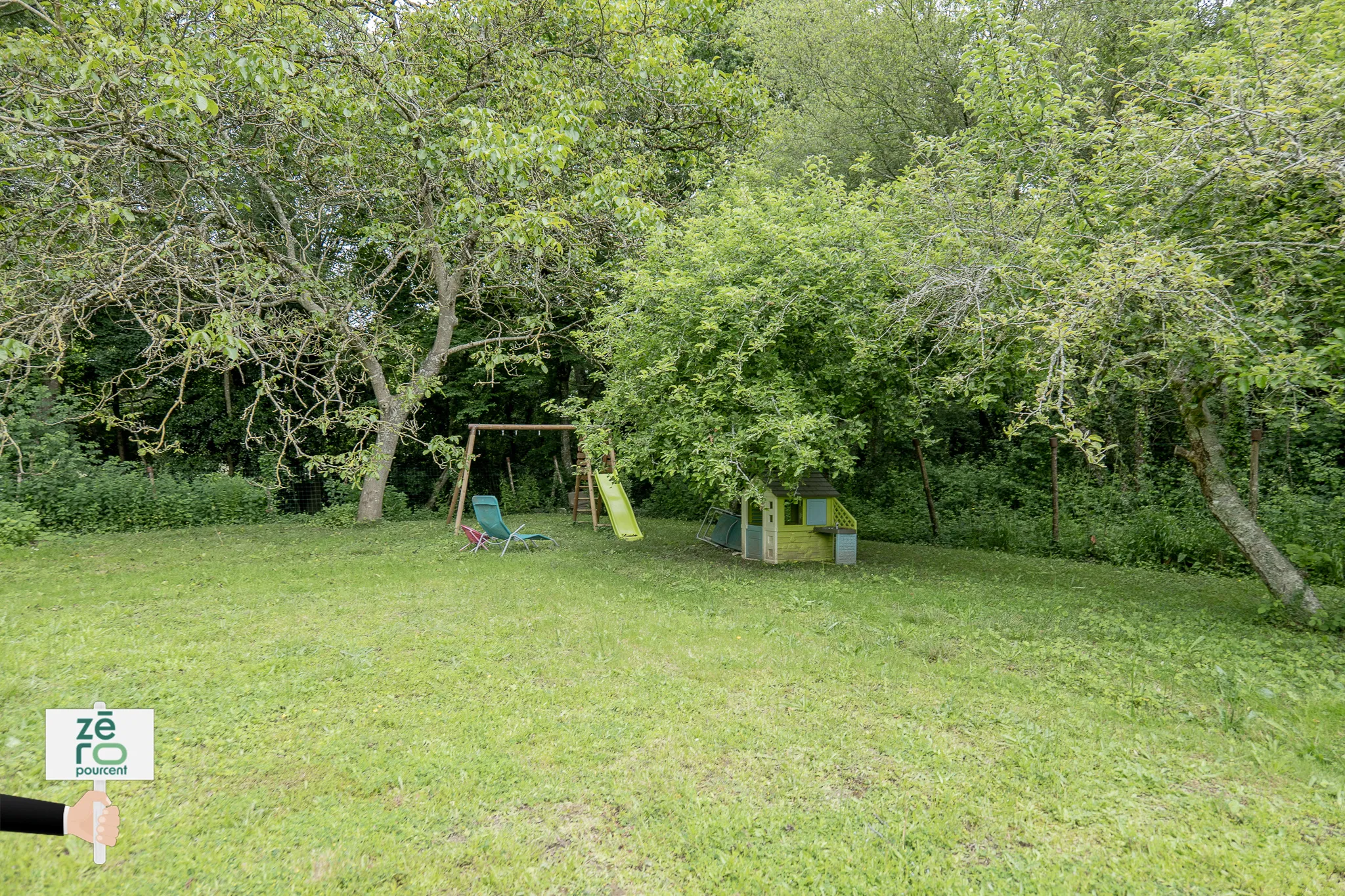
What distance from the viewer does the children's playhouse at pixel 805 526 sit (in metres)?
9.44

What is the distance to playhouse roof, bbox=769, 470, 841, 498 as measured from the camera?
31.2ft

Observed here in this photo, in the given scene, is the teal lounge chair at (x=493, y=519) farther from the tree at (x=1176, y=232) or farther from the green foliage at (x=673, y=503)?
the tree at (x=1176, y=232)

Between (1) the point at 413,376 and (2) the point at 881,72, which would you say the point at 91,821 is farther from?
(2) the point at 881,72

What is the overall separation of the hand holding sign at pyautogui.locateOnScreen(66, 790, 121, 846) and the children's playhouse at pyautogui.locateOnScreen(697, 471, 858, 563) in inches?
319

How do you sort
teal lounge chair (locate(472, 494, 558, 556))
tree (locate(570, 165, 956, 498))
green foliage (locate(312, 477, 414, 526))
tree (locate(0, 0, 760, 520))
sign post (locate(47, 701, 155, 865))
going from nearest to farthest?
sign post (locate(47, 701, 155, 865)), tree (locate(0, 0, 760, 520)), tree (locate(570, 165, 956, 498)), teal lounge chair (locate(472, 494, 558, 556)), green foliage (locate(312, 477, 414, 526))

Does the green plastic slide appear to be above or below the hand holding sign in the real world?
below

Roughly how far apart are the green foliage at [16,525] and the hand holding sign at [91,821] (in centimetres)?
1097

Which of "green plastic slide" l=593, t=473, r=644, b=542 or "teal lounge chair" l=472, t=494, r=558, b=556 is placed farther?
"green plastic slide" l=593, t=473, r=644, b=542

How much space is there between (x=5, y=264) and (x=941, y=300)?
935 centimetres

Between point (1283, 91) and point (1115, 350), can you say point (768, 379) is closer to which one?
point (1115, 350)

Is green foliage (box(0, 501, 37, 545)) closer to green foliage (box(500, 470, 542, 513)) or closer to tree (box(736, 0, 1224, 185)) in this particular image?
green foliage (box(500, 470, 542, 513))

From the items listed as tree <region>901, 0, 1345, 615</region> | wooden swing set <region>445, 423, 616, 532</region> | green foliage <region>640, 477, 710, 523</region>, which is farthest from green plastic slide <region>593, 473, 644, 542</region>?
tree <region>901, 0, 1345, 615</region>

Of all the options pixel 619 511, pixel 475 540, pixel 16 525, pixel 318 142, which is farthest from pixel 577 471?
pixel 16 525

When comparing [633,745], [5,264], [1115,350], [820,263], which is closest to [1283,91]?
[1115,350]
